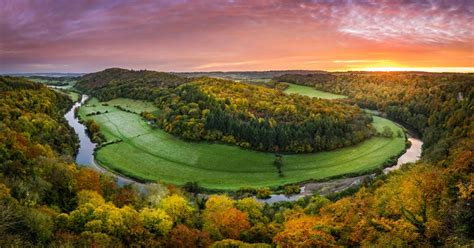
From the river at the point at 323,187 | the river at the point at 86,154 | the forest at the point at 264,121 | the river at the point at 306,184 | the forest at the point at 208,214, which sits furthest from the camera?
the forest at the point at 264,121

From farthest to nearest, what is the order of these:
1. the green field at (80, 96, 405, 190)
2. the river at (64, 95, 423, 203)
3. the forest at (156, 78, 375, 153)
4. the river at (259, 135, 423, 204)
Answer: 1. the forest at (156, 78, 375, 153)
2. the green field at (80, 96, 405, 190)
3. the river at (64, 95, 423, 203)
4. the river at (259, 135, 423, 204)

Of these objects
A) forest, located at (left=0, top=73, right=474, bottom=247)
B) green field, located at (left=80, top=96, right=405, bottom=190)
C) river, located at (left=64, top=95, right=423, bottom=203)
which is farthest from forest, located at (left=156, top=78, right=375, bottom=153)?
forest, located at (left=0, top=73, right=474, bottom=247)

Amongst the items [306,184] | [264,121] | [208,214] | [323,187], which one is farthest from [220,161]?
[208,214]

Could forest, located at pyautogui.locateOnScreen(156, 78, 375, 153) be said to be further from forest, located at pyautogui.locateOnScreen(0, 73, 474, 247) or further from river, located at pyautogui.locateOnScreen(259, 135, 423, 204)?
forest, located at pyautogui.locateOnScreen(0, 73, 474, 247)

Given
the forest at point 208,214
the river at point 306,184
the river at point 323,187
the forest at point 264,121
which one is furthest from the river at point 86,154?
the river at point 323,187

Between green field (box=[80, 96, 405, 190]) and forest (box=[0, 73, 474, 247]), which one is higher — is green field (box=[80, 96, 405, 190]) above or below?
below

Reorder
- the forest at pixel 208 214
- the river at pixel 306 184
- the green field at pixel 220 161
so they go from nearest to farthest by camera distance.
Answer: the forest at pixel 208 214
the river at pixel 306 184
the green field at pixel 220 161

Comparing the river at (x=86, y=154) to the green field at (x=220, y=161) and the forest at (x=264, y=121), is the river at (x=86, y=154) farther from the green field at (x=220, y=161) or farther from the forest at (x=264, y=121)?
the forest at (x=264, y=121)

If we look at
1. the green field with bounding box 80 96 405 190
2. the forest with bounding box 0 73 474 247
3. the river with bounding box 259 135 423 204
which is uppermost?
the forest with bounding box 0 73 474 247

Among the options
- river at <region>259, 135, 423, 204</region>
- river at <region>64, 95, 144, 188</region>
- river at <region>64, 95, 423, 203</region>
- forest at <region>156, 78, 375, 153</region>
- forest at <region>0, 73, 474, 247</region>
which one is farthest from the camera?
forest at <region>156, 78, 375, 153</region>

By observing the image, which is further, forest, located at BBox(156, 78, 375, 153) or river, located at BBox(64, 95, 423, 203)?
forest, located at BBox(156, 78, 375, 153)
